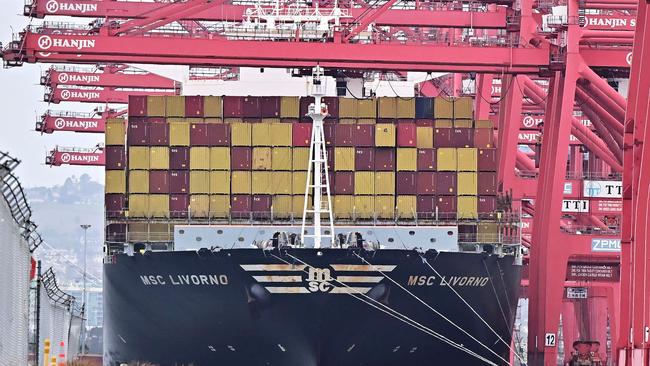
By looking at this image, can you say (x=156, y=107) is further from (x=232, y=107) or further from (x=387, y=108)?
(x=387, y=108)

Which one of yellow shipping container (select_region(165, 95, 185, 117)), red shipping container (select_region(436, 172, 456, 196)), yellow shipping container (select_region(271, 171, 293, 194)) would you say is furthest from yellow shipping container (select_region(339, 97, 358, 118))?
yellow shipping container (select_region(165, 95, 185, 117))

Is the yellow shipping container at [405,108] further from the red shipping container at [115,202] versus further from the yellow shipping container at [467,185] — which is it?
the red shipping container at [115,202]

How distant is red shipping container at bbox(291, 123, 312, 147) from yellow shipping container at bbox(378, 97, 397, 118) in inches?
97.2

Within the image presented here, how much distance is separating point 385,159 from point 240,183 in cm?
388

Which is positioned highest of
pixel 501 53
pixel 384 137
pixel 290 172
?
pixel 501 53

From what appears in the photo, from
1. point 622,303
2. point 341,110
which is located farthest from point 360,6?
point 622,303

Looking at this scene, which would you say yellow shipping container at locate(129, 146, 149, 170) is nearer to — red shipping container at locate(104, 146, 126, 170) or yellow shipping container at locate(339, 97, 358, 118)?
red shipping container at locate(104, 146, 126, 170)

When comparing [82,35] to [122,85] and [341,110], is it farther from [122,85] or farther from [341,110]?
[122,85]

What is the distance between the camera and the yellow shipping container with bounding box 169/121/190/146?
43.3 metres

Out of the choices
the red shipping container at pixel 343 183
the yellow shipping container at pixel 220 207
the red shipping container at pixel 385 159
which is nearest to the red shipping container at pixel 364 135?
the red shipping container at pixel 385 159

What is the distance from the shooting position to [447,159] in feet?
142

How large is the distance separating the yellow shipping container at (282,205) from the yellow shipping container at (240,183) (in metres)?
0.77

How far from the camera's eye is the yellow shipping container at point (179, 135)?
43344 millimetres

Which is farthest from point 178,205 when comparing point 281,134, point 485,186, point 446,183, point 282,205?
point 485,186
